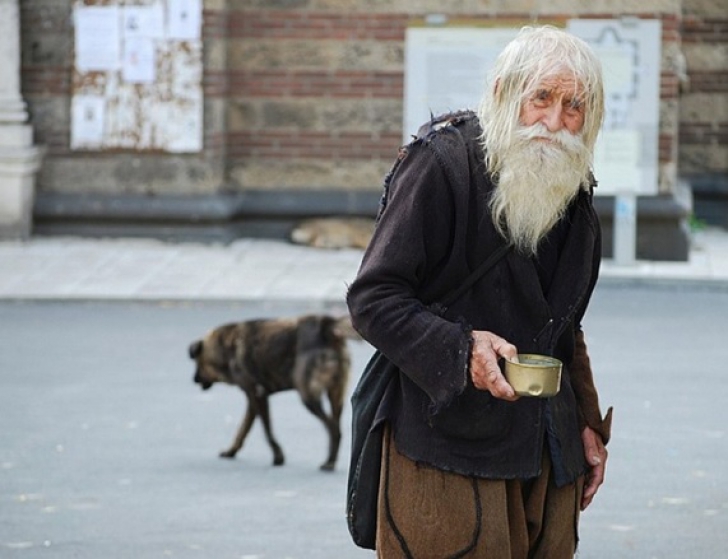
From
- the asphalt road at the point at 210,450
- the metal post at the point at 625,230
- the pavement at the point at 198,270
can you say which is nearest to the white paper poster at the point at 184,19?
the pavement at the point at 198,270

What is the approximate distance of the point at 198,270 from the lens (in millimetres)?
15758

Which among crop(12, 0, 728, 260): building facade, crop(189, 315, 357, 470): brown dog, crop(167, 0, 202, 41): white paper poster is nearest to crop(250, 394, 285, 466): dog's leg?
crop(189, 315, 357, 470): brown dog

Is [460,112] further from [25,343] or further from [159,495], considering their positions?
[25,343]

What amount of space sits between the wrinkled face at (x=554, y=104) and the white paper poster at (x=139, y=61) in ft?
43.7

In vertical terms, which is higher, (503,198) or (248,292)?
(503,198)

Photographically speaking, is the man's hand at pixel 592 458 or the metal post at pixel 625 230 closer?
the man's hand at pixel 592 458

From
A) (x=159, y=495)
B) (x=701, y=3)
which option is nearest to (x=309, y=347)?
(x=159, y=495)

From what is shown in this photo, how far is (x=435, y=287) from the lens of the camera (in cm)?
406

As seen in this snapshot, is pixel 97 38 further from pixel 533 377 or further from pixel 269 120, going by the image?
pixel 533 377

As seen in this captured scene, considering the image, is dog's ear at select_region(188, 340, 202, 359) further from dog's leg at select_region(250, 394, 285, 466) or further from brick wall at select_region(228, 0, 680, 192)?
A: brick wall at select_region(228, 0, 680, 192)

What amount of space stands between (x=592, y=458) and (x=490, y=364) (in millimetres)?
552

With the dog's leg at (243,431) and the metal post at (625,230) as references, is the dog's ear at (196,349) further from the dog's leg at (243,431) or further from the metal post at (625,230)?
the metal post at (625,230)

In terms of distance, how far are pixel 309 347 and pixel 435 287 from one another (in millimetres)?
4746

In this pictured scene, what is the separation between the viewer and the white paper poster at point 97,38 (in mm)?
17062
